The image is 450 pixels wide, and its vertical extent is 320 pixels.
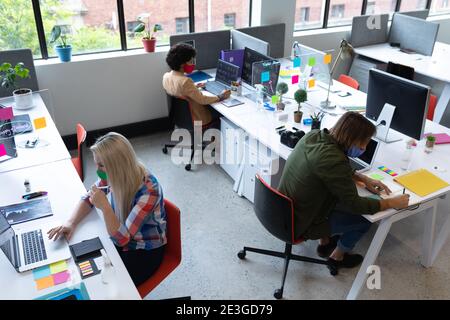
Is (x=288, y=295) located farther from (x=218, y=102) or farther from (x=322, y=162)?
(x=218, y=102)

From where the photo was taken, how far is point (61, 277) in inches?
66.7

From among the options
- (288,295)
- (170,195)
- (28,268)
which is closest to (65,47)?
(170,195)

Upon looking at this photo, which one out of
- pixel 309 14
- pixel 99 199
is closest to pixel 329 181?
pixel 99 199

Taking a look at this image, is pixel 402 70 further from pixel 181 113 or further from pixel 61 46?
pixel 61 46

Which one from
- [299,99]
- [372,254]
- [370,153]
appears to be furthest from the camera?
[299,99]

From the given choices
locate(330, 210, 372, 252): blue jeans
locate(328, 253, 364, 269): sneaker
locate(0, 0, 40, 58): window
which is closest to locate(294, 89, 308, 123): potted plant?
locate(330, 210, 372, 252): blue jeans

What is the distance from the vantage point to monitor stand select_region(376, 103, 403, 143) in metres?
2.71

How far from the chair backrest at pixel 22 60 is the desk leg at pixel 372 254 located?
9.91 feet

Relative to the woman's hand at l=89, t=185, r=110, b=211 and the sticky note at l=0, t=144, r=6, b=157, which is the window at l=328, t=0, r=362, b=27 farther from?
the woman's hand at l=89, t=185, r=110, b=211

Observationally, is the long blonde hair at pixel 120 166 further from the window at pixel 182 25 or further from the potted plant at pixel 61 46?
the window at pixel 182 25

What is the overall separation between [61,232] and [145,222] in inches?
15.0

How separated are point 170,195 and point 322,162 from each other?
1652 mm

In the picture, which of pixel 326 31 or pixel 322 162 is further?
pixel 326 31

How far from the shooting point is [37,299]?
1.59m
